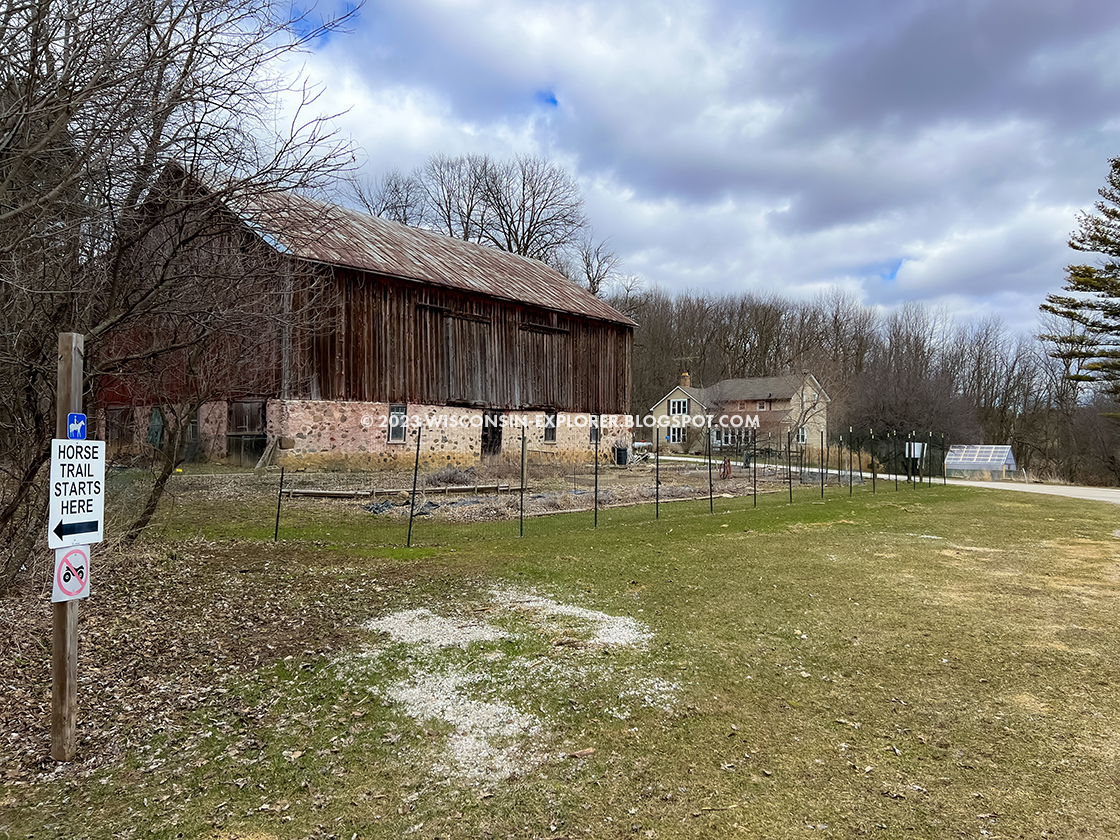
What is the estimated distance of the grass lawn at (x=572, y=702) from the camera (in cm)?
336

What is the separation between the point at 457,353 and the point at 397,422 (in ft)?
11.9

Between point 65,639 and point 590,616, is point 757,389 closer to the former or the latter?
point 590,616

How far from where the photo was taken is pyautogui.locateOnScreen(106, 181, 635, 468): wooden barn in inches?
811

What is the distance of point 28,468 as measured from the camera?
5.15 metres

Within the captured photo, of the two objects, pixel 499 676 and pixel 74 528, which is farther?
pixel 499 676

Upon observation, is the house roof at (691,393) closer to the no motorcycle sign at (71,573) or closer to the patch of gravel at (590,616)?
the patch of gravel at (590,616)

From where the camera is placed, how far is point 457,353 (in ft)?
81.2

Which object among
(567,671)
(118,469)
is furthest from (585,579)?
(118,469)

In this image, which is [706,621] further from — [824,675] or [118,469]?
[118,469]

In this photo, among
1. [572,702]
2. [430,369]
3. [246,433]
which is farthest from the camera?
[430,369]

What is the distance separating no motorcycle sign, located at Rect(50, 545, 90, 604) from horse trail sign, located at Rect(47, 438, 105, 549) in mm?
53

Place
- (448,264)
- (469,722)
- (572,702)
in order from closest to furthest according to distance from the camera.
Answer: (469,722), (572,702), (448,264)

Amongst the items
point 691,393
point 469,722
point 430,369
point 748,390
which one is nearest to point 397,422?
point 430,369

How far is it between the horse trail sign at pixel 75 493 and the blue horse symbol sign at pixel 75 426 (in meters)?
0.07
